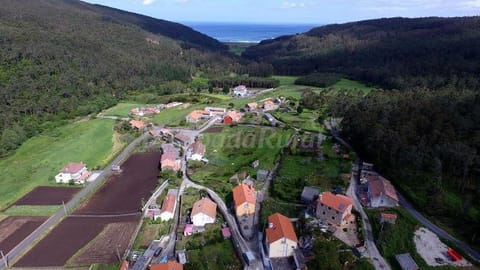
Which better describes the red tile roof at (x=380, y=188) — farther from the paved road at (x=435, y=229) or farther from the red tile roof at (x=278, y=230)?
the red tile roof at (x=278, y=230)

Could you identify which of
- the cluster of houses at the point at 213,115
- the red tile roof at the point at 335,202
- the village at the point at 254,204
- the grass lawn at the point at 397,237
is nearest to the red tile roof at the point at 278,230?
the village at the point at 254,204

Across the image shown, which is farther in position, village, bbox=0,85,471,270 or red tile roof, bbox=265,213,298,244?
village, bbox=0,85,471,270

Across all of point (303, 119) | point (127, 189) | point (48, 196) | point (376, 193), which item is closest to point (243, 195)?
point (376, 193)

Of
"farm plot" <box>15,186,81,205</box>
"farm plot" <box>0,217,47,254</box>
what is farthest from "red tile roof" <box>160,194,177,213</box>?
"farm plot" <box>0,217,47,254</box>

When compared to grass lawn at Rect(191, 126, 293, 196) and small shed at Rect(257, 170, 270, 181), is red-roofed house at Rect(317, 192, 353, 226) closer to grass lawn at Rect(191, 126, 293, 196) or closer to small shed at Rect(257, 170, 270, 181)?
small shed at Rect(257, 170, 270, 181)

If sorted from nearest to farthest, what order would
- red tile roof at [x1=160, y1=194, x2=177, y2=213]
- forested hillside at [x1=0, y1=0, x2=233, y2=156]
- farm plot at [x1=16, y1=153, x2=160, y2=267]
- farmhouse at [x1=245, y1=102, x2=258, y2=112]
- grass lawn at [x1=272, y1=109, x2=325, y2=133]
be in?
farm plot at [x1=16, y1=153, x2=160, y2=267] < red tile roof at [x1=160, y1=194, x2=177, y2=213] < grass lawn at [x1=272, y1=109, x2=325, y2=133] < forested hillside at [x1=0, y1=0, x2=233, y2=156] < farmhouse at [x1=245, y1=102, x2=258, y2=112]
